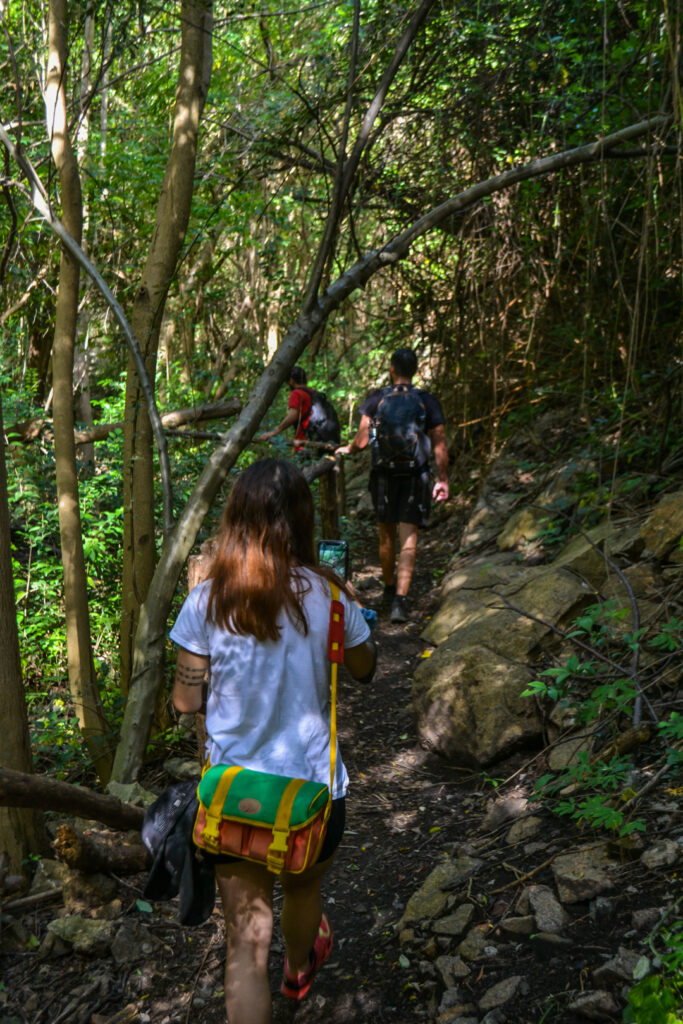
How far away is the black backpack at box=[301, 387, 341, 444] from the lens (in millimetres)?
8016

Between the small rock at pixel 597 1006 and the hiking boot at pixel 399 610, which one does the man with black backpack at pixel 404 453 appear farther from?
the small rock at pixel 597 1006

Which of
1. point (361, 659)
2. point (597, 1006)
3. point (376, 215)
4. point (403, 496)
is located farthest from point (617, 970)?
point (376, 215)

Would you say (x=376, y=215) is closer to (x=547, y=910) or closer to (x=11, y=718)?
(x=11, y=718)

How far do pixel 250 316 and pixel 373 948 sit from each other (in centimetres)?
879

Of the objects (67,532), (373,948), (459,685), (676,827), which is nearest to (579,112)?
(459,685)

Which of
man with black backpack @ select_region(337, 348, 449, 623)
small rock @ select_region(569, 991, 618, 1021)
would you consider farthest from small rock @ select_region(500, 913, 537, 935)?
man with black backpack @ select_region(337, 348, 449, 623)

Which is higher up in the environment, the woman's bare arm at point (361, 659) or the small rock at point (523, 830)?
the woman's bare arm at point (361, 659)

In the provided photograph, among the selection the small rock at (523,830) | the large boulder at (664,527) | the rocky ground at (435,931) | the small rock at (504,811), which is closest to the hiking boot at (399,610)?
the large boulder at (664,527)

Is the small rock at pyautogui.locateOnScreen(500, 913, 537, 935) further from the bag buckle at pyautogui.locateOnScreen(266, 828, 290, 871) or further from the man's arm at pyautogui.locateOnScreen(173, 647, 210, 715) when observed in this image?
the man's arm at pyautogui.locateOnScreen(173, 647, 210, 715)

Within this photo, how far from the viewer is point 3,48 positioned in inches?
254

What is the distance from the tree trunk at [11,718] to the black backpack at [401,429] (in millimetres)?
3118

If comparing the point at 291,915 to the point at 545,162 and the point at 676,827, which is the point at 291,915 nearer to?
the point at 676,827

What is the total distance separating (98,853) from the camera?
323 cm

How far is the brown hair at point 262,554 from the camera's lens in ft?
6.78
